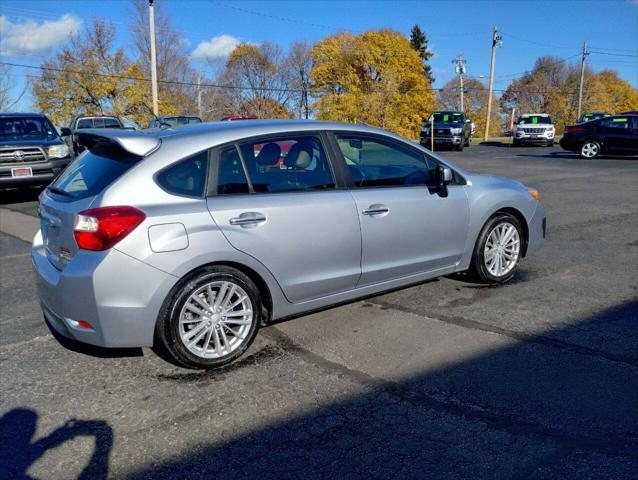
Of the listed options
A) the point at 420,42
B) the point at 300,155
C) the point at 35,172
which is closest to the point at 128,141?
the point at 300,155

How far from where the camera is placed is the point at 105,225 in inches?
134

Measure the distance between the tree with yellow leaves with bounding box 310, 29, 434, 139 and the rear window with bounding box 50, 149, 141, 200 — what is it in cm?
3388

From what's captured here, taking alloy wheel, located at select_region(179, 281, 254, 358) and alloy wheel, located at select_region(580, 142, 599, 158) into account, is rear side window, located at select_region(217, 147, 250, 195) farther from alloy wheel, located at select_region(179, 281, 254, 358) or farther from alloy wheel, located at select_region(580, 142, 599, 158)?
alloy wheel, located at select_region(580, 142, 599, 158)

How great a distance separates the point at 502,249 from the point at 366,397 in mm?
→ 2757

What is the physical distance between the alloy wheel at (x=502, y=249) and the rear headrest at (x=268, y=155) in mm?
2330

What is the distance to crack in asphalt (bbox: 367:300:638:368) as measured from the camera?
150 inches

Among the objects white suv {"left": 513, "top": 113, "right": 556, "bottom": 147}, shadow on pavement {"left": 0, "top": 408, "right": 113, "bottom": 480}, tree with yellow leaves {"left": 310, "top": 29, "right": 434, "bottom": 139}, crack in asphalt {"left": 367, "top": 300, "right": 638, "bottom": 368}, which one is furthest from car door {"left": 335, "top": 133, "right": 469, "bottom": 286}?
tree with yellow leaves {"left": 310, "top": 29, "right": 434, "bottom": 139}

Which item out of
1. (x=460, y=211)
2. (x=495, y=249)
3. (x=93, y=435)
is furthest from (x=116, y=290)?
(x=495, y=249)

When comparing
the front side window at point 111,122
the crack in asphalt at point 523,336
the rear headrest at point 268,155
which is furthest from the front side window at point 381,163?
the front side window at point 111,122

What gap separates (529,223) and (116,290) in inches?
161

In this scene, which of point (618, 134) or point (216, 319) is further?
point (618, 134)

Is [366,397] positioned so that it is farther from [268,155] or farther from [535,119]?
[535,119]

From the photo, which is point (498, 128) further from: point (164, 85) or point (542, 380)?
point (542, 380)

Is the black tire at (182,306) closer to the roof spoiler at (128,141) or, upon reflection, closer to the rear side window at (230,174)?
the rear side window at (230,174)
